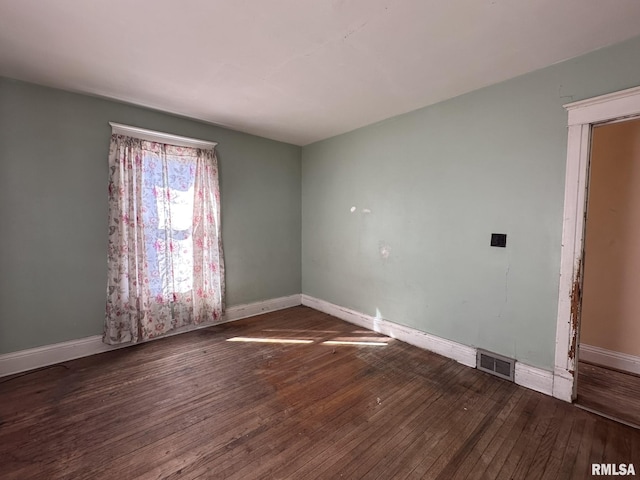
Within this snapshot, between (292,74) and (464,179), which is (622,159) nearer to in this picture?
(464,179)

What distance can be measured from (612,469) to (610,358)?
1597 millimetres

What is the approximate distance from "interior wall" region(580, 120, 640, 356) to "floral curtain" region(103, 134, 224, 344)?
4060 mm

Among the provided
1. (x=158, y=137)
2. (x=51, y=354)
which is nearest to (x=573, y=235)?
(x=158, y=137)

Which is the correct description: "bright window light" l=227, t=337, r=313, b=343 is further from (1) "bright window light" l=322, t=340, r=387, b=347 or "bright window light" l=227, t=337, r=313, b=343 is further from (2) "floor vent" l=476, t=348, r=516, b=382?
(2) "floor vent" l=476, t=348, r=516, b=382

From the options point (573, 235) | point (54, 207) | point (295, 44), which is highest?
point (295, 44)

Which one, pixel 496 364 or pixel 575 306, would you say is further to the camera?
pixel 496 364

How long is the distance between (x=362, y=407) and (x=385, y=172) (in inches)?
95.5

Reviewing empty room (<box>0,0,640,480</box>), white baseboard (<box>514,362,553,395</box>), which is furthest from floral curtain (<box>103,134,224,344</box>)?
white baseboard (<box>514,362,553,395</box>)

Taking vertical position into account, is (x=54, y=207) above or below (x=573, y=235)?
above

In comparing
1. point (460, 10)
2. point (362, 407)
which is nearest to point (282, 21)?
point (460, 10)

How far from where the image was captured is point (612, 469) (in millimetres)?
1510

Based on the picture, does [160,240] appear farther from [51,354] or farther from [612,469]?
[612,469]

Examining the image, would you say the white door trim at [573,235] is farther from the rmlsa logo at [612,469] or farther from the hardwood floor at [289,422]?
the rmlsa logo at [612,469]

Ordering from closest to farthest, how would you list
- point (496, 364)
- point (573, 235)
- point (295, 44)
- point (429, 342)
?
point (295, 44) < point (573, 235) < point (496, 364) < point (429, 342)
